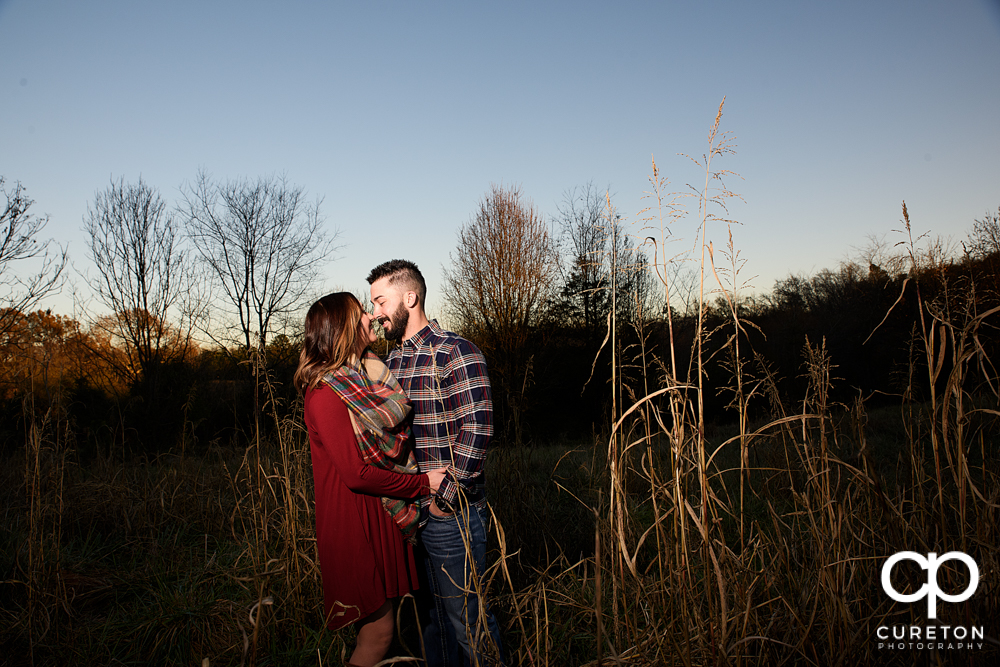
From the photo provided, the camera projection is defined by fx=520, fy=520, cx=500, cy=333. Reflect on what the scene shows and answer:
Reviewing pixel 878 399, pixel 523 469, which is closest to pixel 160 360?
pixel 523 469

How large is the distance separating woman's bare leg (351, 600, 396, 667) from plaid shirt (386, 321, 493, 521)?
15.2 inches

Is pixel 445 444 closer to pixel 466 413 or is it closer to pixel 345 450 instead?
pixel 466 413

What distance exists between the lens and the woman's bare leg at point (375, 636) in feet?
5.82

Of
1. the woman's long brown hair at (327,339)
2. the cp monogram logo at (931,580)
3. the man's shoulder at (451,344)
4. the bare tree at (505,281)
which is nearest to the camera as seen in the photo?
the cp monogram logo at (931,580)

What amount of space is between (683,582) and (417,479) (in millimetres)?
912

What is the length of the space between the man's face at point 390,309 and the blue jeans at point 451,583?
77 centimetres

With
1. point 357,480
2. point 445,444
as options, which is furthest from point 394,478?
point 445,444

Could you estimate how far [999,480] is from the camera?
1.70 m

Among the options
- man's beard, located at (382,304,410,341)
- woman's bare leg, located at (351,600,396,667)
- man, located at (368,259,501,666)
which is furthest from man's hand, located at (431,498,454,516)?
man's beard, located at (382,304,410,341)

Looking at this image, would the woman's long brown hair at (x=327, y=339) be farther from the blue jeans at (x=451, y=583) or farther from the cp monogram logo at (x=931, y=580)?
the cp monogram logo at (x=931, y=580)

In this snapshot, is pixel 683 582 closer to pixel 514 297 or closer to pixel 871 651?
pixel 871 651

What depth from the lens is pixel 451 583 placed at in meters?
1.95

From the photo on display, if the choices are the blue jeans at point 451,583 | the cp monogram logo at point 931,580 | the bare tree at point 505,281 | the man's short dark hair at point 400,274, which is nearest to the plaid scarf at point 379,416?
the blue jeans at point 451,583

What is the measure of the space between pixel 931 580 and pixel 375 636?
5.63 ft
